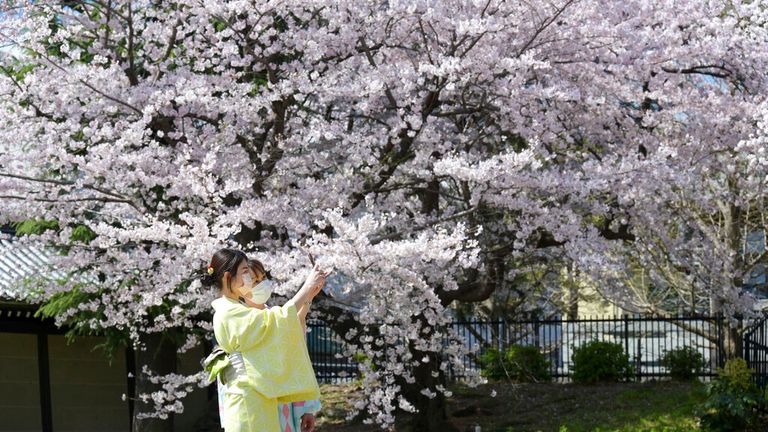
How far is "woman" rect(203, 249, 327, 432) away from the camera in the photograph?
17.1ft

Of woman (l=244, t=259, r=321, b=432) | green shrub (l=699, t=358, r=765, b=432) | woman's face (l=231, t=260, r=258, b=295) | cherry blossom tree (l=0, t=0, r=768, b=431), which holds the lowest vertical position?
green shrub (l=699, t=358, r=765, b=432)

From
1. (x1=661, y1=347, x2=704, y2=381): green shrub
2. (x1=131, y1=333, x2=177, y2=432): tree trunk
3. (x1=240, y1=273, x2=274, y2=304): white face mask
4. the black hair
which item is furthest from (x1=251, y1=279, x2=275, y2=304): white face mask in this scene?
(x1=661, y1=347, x2=704, y2=381): green shrub

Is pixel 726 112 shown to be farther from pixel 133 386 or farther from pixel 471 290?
pixel 133 386

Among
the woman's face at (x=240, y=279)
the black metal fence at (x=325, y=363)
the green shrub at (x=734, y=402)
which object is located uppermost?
the woman's face at (x=240, y=279)

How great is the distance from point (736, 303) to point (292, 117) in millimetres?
6226

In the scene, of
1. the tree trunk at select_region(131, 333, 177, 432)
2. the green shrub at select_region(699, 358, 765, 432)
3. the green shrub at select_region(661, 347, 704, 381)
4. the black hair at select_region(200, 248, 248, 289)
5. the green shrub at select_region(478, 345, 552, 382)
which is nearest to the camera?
the black hair at select_region(200, 248, 248, 289)

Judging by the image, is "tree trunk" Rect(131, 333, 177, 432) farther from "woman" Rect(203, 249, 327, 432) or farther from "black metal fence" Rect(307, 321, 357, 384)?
"woman" Rect(203, 249, 327, 432)

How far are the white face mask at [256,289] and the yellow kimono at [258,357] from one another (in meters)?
0.11

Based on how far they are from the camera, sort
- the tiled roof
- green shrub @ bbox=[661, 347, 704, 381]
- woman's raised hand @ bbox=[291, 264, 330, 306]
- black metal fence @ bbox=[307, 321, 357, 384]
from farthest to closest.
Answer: black metal fence @ bbox=[307, 321, 357, 384], green shrub @ bbox=[661, 347, 704, 381], the tiled roof, woman's raised hand @ bbox=[291, 264, 330, 306]

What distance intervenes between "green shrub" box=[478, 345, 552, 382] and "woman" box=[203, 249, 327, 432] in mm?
11334

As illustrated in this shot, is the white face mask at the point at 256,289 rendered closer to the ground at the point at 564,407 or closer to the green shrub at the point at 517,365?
the ground at the point at 564,407

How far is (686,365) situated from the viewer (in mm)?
15734

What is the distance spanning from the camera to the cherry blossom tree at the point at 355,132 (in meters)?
9.82

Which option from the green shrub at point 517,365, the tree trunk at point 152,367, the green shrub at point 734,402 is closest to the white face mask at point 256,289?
the green shrub at point 734,402
